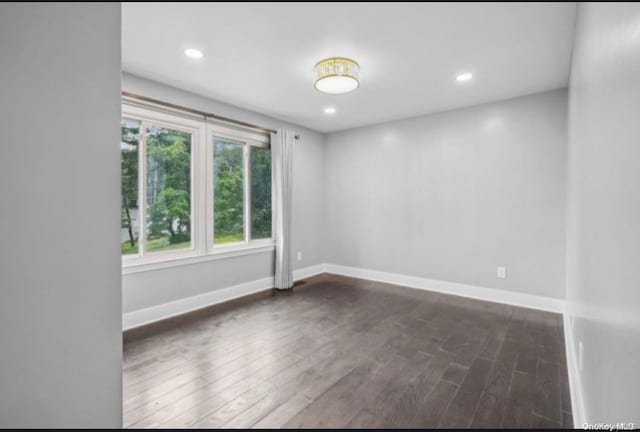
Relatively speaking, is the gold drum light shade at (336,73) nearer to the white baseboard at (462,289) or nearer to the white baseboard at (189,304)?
the white baseboard at (189,304)

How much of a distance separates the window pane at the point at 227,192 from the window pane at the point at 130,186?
0.89 metres

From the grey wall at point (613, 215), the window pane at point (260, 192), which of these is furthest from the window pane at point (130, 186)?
the grey wall at point (613, 215)

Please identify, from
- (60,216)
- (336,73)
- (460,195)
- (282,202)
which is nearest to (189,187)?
(282,202)

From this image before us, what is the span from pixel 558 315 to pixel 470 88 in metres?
2.66

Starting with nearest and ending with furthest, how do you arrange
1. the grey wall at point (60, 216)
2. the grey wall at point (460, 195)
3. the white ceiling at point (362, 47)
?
the grey wall at point (60, 216)
the white ceiling at point (362, 47)
the grey wall at point (460, 195)

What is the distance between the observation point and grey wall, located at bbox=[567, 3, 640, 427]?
2.39ft

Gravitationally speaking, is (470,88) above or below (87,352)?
above

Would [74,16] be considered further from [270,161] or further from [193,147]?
[270,161]

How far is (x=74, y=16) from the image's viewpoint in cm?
51

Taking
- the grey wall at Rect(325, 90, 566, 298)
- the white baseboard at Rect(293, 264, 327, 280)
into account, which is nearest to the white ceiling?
the grey wall at Rect(325, 90, 566, 298)

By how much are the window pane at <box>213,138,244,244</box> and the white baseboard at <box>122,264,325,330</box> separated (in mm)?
642

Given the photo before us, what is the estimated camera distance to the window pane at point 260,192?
4.29m

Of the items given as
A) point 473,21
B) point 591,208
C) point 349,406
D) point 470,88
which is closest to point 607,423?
point 591,208

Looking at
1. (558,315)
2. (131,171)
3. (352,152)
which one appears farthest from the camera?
(352,152)
